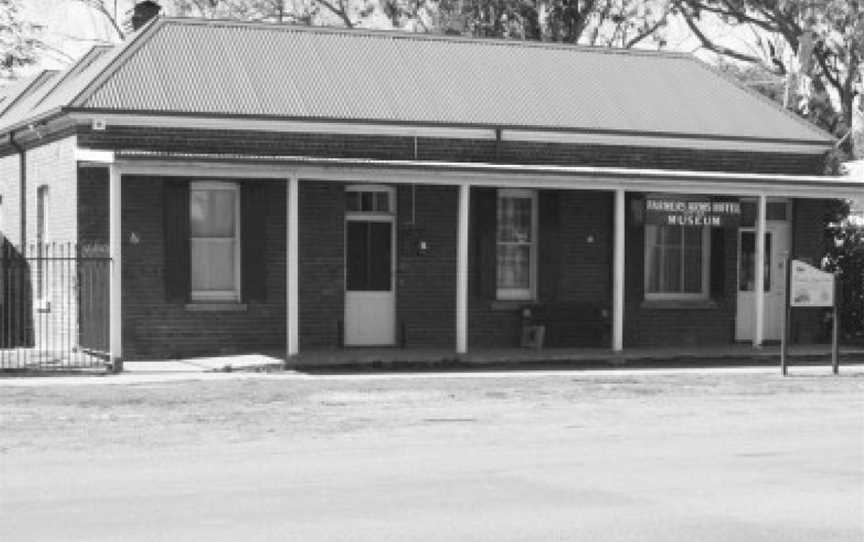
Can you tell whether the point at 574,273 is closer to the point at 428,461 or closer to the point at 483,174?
the point at 483,174

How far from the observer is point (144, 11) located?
2578cm

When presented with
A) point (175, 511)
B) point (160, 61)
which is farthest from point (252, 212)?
point (175, 511)

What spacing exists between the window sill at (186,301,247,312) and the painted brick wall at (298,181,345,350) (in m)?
1.03

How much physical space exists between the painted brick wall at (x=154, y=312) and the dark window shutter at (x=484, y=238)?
3.69 metres

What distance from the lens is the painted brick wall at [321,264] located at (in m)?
21.8

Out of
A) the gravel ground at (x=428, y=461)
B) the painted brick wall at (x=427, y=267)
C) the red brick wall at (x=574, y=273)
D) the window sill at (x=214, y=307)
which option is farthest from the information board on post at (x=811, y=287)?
the window sill at (x=214, y=307)

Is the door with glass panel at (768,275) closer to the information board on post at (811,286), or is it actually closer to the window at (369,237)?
the information board on post at (811,286)

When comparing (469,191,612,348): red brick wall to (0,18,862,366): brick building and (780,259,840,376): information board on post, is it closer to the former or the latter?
(0,18,862,366): brick building

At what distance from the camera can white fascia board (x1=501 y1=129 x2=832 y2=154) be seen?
76.1 feet

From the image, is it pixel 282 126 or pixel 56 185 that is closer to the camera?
pixel 282 126

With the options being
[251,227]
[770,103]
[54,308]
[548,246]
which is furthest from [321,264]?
[770,103]

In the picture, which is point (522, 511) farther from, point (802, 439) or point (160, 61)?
point (160, 61)

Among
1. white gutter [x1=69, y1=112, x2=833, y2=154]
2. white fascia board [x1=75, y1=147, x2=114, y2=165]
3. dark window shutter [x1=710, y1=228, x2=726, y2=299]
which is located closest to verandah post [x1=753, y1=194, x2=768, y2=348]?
dark window shutter [x1=710, y1=228, x2=726, y2=299]

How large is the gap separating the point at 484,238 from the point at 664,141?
4.04 m
